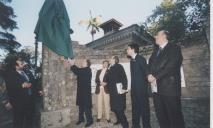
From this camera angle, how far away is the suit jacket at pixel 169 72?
3324 millimetres

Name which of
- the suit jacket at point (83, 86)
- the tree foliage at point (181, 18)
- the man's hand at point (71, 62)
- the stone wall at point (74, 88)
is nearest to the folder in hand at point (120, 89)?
the suit jacket at point (83, 86)

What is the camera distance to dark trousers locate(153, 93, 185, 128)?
3.27m

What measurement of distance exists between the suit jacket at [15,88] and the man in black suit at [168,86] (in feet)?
7.58

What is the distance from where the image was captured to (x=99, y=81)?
5.35 meters

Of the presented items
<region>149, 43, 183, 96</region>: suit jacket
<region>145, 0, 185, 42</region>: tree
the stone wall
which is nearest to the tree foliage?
<region>145, 0, 185, 42</region>: tree

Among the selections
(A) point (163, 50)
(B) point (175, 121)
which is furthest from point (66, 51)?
(B) point (175, 121)

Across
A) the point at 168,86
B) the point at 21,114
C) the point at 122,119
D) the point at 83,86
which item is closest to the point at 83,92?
the point at 83,86

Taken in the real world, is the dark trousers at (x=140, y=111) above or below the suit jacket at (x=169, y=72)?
below

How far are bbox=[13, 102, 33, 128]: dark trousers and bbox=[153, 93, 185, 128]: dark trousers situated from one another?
236cm

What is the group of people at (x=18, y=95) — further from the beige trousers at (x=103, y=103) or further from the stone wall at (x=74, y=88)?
the beige trousers at (x=103, y=103)

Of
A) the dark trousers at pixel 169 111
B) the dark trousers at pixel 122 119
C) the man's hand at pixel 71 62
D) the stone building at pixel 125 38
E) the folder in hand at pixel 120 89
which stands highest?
the stone building at pixel 125 38

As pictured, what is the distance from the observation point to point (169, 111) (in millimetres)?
3281

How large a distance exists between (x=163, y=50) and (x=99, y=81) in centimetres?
214

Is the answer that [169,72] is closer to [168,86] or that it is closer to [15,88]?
[168,86]
